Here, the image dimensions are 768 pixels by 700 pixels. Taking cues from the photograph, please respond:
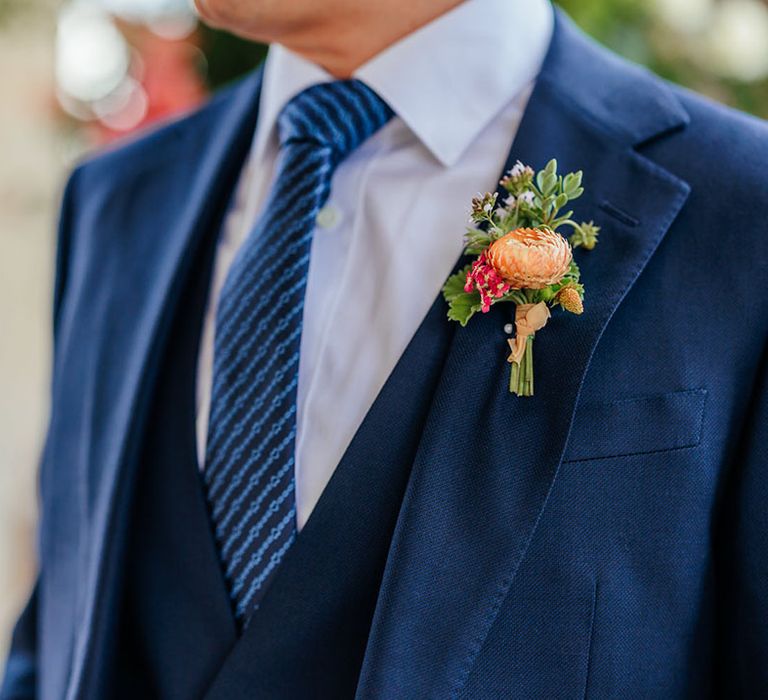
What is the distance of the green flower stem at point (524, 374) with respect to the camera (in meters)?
0.83

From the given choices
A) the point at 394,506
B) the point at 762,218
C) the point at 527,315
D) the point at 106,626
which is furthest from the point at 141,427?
the point at 762,218

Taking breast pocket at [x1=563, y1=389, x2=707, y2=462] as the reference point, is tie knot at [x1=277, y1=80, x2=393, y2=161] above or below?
above

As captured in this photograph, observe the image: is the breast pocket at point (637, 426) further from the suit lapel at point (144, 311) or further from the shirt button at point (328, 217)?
the suit lapel at point (144, 311)

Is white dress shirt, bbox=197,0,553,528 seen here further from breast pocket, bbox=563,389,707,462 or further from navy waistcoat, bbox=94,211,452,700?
breast pocket, bbox=563,389,707,462

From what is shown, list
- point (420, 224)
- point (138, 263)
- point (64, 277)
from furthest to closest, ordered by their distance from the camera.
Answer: point (64, 277) → point (138, 263) → point (420, 224)

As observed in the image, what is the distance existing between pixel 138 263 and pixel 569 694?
72 cm

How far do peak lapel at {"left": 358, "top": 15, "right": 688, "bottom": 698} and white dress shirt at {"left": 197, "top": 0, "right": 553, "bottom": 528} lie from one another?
0.11 metres

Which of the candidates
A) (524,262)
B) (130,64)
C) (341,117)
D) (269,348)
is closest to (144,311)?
(269,348)

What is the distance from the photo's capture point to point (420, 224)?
0.97 m

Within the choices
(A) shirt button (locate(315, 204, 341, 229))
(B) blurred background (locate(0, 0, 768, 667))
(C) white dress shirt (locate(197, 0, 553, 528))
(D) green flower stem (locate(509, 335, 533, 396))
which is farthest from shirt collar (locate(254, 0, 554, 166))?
(B) blurred background (locate(0, 0, 768, 667))

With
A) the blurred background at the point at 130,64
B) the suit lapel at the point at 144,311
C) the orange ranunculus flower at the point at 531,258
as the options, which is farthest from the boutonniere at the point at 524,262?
the blurred background at the point at 130,64

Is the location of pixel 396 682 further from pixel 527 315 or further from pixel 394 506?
pixel 527 315

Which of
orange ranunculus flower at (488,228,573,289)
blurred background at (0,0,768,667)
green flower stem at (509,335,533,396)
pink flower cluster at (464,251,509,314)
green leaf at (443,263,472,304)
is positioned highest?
orange ranunculus flower at (488,228,573,289)

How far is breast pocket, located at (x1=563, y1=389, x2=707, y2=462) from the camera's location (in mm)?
831
